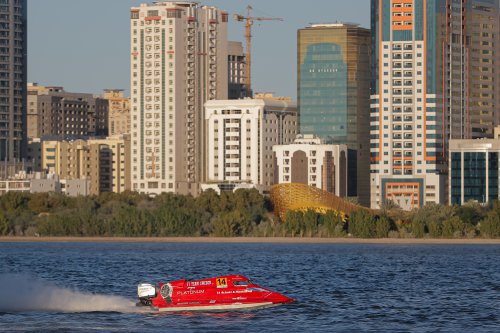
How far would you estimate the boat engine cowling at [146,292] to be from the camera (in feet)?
359

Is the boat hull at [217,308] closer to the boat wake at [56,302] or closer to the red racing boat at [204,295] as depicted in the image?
the red racing boat at [204,295]

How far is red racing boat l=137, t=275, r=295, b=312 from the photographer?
110375 mm

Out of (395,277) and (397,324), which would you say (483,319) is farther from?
(395,277)

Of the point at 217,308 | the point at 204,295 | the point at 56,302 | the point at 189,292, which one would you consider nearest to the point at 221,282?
the point at 204,295

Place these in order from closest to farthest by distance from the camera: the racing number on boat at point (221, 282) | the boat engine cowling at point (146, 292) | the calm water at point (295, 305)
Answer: the calm water at point (295, 305), the boat engine cowling at point (146, 292), the racing number on boat at point (221, 282)

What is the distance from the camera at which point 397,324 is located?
10856cm

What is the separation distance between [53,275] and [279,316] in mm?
63783

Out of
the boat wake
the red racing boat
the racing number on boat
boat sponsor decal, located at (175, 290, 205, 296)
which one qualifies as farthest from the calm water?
the racing number on boat

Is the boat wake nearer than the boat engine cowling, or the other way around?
the boat engine cowling

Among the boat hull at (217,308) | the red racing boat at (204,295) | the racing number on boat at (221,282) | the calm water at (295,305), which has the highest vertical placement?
the racing number on boat at (221,282)

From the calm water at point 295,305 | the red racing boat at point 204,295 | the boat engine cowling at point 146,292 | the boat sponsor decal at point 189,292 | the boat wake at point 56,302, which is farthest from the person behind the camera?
the boat wake at point 56,302

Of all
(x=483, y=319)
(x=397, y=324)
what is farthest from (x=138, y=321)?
(x=483, y=319)

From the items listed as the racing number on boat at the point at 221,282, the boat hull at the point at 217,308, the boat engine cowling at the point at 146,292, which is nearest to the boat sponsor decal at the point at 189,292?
the boat hull at the point at 217,308

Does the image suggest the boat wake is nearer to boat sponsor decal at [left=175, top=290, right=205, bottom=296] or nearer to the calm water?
the calm water
